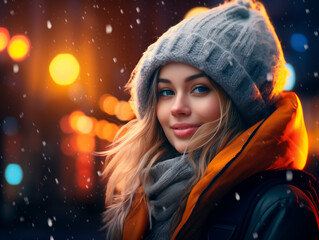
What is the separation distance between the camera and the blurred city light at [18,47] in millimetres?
9203

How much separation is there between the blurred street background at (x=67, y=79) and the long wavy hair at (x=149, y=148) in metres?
5.62

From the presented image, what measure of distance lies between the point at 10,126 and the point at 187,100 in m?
8.75

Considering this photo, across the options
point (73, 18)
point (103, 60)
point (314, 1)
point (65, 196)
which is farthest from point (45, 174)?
point (314, 1)

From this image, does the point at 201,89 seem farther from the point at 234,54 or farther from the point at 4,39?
the point at 4,39

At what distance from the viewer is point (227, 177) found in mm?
1527

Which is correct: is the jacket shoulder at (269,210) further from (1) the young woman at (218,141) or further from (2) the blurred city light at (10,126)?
(2) the blurred city light at (10,126)

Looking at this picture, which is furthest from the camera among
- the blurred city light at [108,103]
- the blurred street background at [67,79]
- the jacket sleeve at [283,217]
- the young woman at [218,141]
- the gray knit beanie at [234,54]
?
the blurred city light at [108,103]

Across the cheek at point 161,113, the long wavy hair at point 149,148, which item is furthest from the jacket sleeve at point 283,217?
the cheek at point 161,113

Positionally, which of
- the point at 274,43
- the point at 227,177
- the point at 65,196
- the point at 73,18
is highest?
the point at 73,18

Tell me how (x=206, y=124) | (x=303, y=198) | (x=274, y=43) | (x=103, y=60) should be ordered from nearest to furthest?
(x=303, y=198) → (x=206, y=124) → (x=274, y=43) → (x=103, y=60)

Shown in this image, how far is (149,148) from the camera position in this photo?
2.21m

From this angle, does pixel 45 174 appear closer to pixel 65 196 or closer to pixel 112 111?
pixel 65 196

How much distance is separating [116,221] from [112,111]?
29.6 feet

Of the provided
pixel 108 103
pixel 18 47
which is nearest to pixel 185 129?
pixel 18 47
